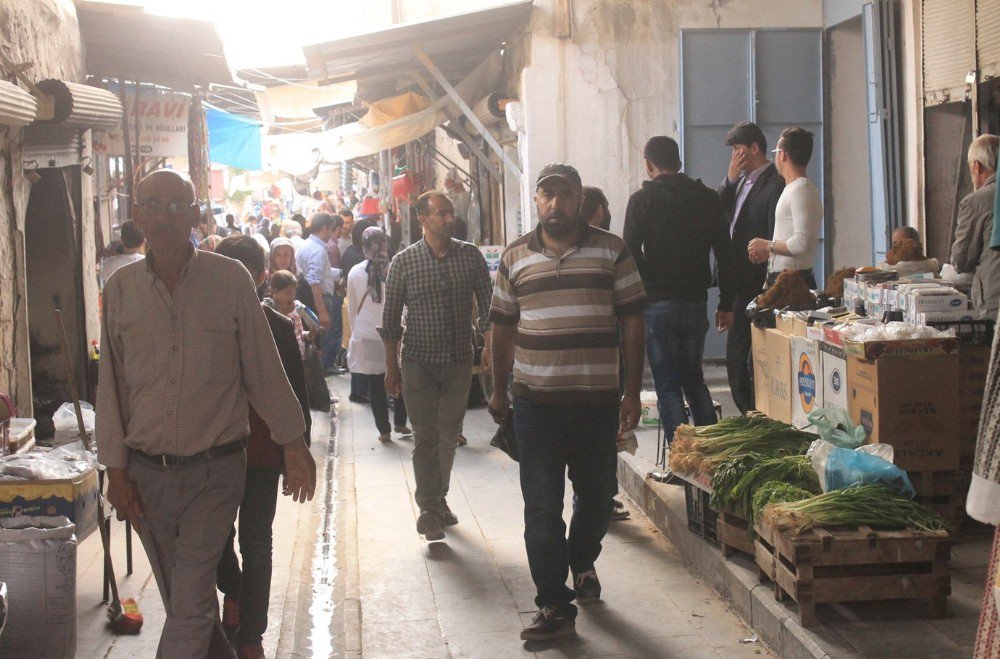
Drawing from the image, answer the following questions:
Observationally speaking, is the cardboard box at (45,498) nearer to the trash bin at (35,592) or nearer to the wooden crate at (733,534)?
→ the trash bin at (35,592)

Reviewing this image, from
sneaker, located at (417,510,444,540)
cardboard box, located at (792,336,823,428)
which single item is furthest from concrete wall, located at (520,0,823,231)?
sneaker, located at (417,510,444,540)

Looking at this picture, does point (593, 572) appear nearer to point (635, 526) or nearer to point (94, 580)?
point (635, 526)

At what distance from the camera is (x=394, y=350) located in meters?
7.23

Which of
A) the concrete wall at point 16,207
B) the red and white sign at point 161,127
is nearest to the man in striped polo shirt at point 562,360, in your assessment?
the concrete wall at point 16,207

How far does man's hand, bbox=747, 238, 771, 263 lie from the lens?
23.6ft

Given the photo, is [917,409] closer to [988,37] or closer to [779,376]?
[779,376]

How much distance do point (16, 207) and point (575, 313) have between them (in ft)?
15.8

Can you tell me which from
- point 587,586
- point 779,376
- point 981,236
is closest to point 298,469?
point 587,586

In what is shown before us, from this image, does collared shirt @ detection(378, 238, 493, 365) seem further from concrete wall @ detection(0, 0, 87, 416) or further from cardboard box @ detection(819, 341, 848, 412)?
concrete wall @ detection(0, 0, 87, 416)

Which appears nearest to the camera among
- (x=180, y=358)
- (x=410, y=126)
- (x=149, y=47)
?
(x=180, y=358)

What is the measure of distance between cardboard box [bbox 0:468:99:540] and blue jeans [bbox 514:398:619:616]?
204 cm

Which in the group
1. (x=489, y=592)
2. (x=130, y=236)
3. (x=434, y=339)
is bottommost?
(x=489, y=592)

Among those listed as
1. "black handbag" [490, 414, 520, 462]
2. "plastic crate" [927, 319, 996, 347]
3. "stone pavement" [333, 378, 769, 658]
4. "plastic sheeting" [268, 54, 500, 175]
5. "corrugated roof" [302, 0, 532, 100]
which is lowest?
"stone pavement" [333, 378, 769, 658]

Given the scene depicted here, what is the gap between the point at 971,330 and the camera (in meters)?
5.84
